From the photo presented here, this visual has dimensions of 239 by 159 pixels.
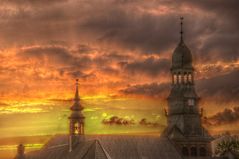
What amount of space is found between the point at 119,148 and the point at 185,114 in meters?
17.4

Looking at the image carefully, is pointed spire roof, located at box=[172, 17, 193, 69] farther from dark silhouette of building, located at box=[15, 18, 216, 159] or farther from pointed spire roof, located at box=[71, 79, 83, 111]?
pointed spire roof, located at box=[71, 79, 83, 111]

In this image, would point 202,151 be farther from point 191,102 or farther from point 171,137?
point 191,102

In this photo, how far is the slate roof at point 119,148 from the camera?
328 feet

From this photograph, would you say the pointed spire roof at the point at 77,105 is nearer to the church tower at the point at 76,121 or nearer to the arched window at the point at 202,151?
the church tower at the point at 76,121

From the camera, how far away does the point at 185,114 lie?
373 ft

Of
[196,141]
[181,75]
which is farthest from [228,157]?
[181,75]

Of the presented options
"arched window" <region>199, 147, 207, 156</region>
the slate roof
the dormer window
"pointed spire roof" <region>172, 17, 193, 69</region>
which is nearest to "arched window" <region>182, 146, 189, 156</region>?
the slate roof

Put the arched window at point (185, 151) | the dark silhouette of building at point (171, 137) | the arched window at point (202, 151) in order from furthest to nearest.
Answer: the arched window at point (202, 151)
the arched window at point (185, 151)
the dark silhouette of building at point (171, 137)

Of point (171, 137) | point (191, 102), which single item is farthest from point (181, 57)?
point (171, 137)

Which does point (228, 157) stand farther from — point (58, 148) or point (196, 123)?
point (58, 148)

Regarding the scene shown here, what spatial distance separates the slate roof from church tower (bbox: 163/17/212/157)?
9.55ft

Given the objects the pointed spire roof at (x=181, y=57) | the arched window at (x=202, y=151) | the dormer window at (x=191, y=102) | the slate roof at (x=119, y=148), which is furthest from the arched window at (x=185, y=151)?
the pointed spire roof at (x=181, y=57)

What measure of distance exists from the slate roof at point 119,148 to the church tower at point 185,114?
2.91 metres

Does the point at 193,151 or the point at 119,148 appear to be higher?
the point at 119,148
